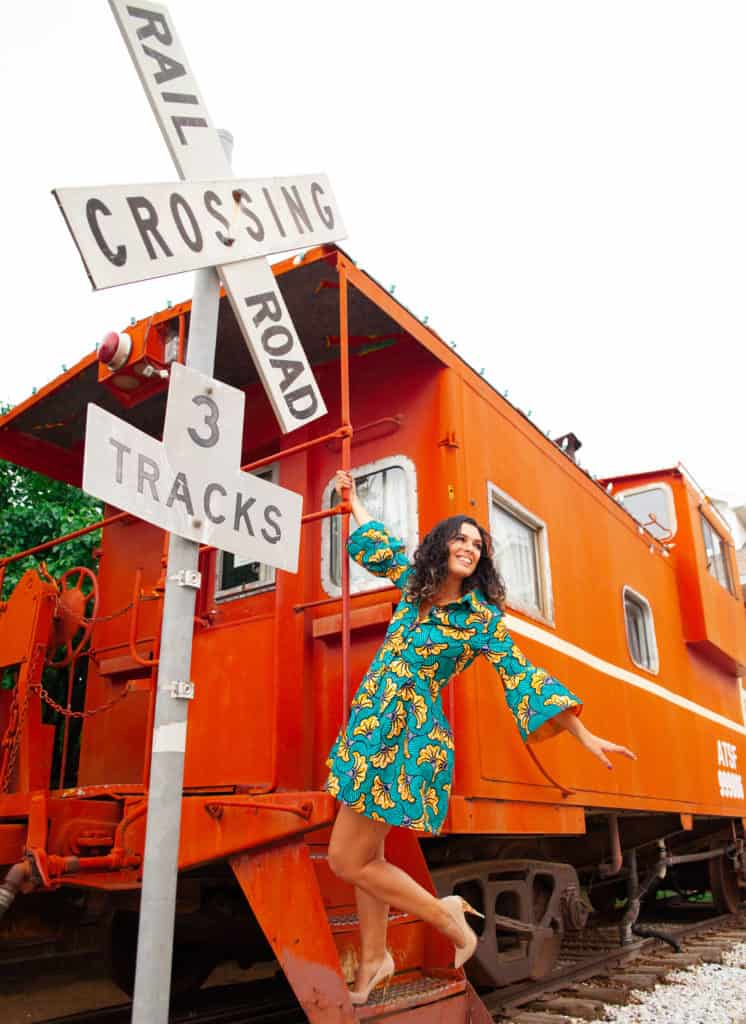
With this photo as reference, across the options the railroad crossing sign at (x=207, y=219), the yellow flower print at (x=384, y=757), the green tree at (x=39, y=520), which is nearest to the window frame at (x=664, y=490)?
the yellow flower print at (x=384, y=757)

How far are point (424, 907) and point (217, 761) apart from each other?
138 centimetres

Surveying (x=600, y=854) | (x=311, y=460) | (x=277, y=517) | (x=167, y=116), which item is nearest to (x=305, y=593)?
(x=311, y=460)

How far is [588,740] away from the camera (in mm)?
2734

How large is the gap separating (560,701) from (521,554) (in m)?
1.99

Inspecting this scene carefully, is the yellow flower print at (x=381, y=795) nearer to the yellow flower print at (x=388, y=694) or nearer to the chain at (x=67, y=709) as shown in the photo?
the yellow flower print at (x=388, y=694)

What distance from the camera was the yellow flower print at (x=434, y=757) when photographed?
299cm

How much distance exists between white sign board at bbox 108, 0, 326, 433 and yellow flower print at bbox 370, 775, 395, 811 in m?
1.22

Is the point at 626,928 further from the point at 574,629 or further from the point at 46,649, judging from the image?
the point at 46,649

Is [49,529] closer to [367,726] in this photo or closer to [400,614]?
[400,614]

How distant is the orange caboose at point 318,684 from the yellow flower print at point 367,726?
9.2 inches

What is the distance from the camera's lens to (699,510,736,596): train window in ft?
26.9

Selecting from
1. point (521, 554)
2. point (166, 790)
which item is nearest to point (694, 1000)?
point (521, 554)

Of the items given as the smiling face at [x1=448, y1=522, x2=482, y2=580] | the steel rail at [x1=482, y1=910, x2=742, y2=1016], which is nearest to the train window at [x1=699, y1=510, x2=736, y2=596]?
the steel rail at [x1=482, y1=910, x2=742, y2=1016]

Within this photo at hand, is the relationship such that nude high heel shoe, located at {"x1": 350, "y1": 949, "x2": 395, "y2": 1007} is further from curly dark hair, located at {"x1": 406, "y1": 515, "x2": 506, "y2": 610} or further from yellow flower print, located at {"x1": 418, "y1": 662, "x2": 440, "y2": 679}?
curly dark hair, located at {"x1": 406, "y1": 515, "x2": 506, "y2": 610}
